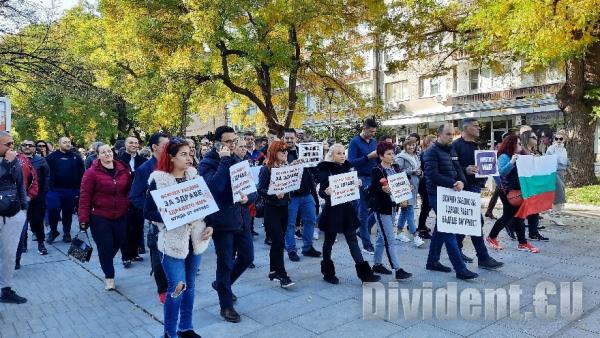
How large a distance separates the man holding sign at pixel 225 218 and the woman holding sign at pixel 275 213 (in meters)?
0.87

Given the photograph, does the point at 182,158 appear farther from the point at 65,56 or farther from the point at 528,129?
the point at 65,56

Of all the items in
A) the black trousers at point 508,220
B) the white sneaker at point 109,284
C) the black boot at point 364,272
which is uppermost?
the black trousers at point 508,220

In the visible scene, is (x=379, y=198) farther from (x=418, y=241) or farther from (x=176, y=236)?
(x=176, y=236)

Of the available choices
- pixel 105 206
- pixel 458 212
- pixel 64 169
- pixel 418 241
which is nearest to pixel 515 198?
pixel 418 241

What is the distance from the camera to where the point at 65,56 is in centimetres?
1192

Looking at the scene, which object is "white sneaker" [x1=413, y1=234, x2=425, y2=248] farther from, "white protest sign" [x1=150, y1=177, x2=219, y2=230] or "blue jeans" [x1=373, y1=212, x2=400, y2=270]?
"white protest sign" [x1=150, y1=177, x2=219, y2=230]

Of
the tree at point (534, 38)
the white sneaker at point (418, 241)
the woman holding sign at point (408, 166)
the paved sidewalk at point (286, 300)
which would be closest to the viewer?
the paved sidewalk at point (286, 300)

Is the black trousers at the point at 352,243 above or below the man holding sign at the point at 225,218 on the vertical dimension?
below

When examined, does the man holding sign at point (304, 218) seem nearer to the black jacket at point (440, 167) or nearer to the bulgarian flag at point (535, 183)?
the black jacket at point (440, 167)

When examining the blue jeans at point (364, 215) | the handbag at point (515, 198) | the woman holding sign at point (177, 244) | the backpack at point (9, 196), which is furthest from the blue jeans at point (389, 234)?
the backpack at point (9, 196)

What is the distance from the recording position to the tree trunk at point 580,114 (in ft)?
46.6

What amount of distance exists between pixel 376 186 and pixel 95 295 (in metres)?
3.78

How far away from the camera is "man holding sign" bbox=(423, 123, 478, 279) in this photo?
19.0ft

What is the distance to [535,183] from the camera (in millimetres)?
7434
